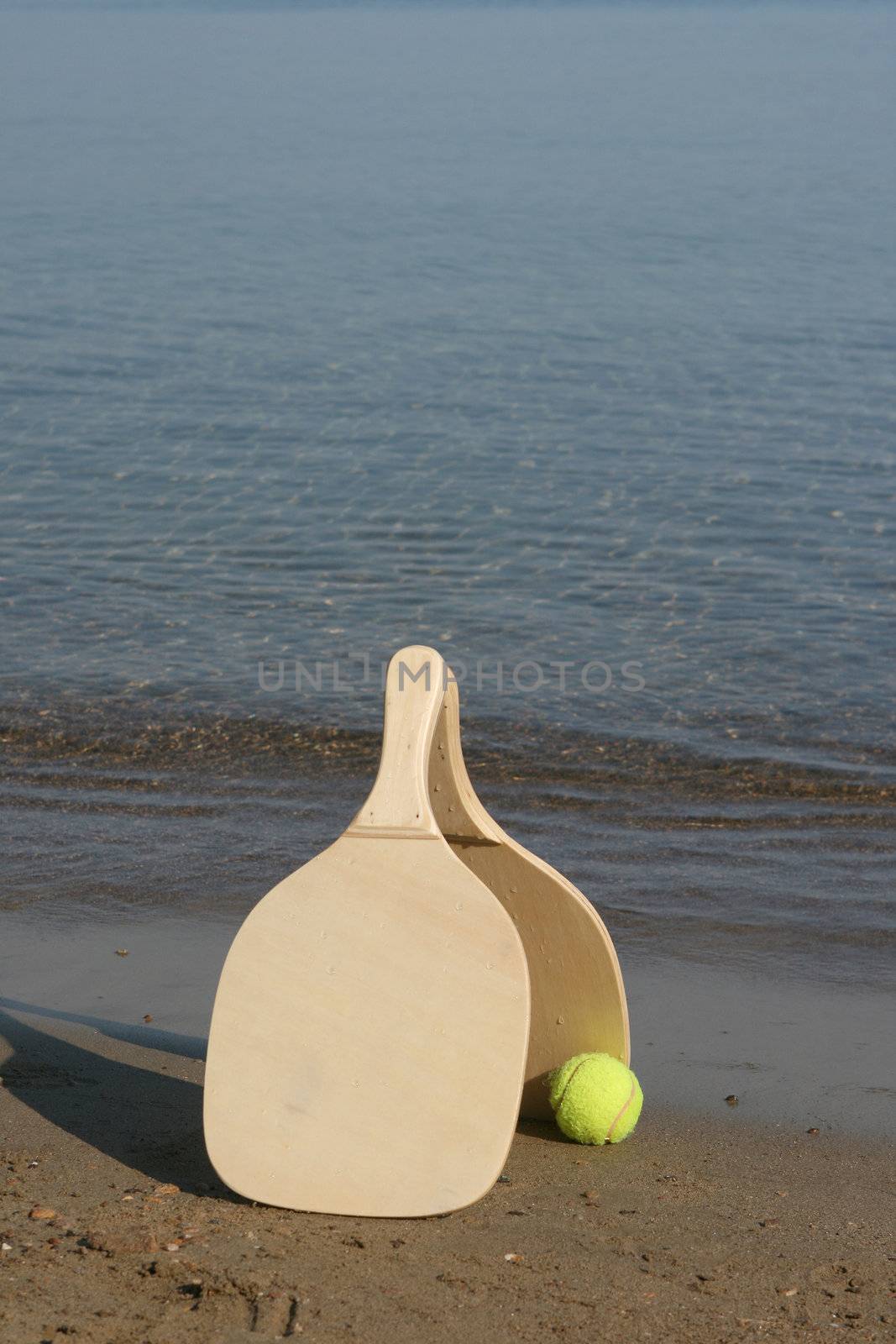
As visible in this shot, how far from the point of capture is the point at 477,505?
13.4m

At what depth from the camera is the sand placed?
3066mm

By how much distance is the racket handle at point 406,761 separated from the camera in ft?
12.4

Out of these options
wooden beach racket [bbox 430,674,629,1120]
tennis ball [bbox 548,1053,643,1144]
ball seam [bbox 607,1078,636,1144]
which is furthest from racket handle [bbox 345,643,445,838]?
ball seam [bbox 607,1078,636,1144]

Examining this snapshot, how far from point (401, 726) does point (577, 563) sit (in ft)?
27.1

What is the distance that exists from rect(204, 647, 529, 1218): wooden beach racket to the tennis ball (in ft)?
1.75

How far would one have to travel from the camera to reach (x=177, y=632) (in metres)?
10.0

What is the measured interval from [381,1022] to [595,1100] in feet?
2.41

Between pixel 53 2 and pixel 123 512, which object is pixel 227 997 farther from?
pixel 53 2

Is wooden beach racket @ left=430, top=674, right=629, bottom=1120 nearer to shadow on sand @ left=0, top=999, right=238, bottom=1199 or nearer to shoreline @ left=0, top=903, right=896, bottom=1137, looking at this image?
shoreline @ left=0, top=903, right=896, bottom=1137

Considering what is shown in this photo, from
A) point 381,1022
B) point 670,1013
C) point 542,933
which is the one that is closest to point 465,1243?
point 381,1022

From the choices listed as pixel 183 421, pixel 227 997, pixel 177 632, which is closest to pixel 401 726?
pixel 227 997

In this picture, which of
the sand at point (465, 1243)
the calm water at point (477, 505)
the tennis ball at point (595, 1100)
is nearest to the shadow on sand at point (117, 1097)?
the sand at point (465, 1243)

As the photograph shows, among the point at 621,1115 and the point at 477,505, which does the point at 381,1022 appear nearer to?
the point at 621,1115

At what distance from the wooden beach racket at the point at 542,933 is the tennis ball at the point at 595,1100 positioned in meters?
0.09
